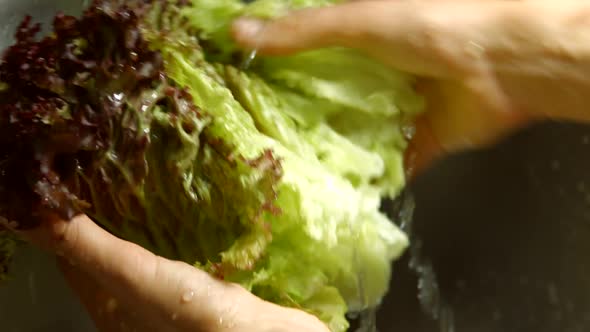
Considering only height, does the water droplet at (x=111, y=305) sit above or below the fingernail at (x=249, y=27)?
below

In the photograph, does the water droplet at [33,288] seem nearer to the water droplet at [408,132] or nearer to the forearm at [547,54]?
the water droplet at [408,132]

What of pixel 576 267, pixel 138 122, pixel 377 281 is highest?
pixel 138 122

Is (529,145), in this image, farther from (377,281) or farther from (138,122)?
(138,122)

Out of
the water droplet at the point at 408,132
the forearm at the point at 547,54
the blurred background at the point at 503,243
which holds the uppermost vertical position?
the forearm at the point at 547,54

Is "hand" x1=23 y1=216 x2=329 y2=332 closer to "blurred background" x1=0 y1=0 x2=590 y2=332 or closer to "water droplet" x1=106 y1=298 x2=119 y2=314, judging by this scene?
"water droplet" x1=106 y1=298 x2=119 y2=314

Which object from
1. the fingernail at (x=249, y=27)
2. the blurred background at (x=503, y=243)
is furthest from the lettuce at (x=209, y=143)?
the blurred background at (x=503, y=243)

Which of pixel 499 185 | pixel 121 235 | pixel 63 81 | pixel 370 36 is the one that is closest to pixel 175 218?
pixel 121 235

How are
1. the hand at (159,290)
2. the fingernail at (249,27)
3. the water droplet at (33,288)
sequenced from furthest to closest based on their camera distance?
the water droplet at (33,288), the fingernail at (249,27), the hand at (159,290)

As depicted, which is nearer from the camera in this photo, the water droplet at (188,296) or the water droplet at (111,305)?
the water droplet at (188,296)
